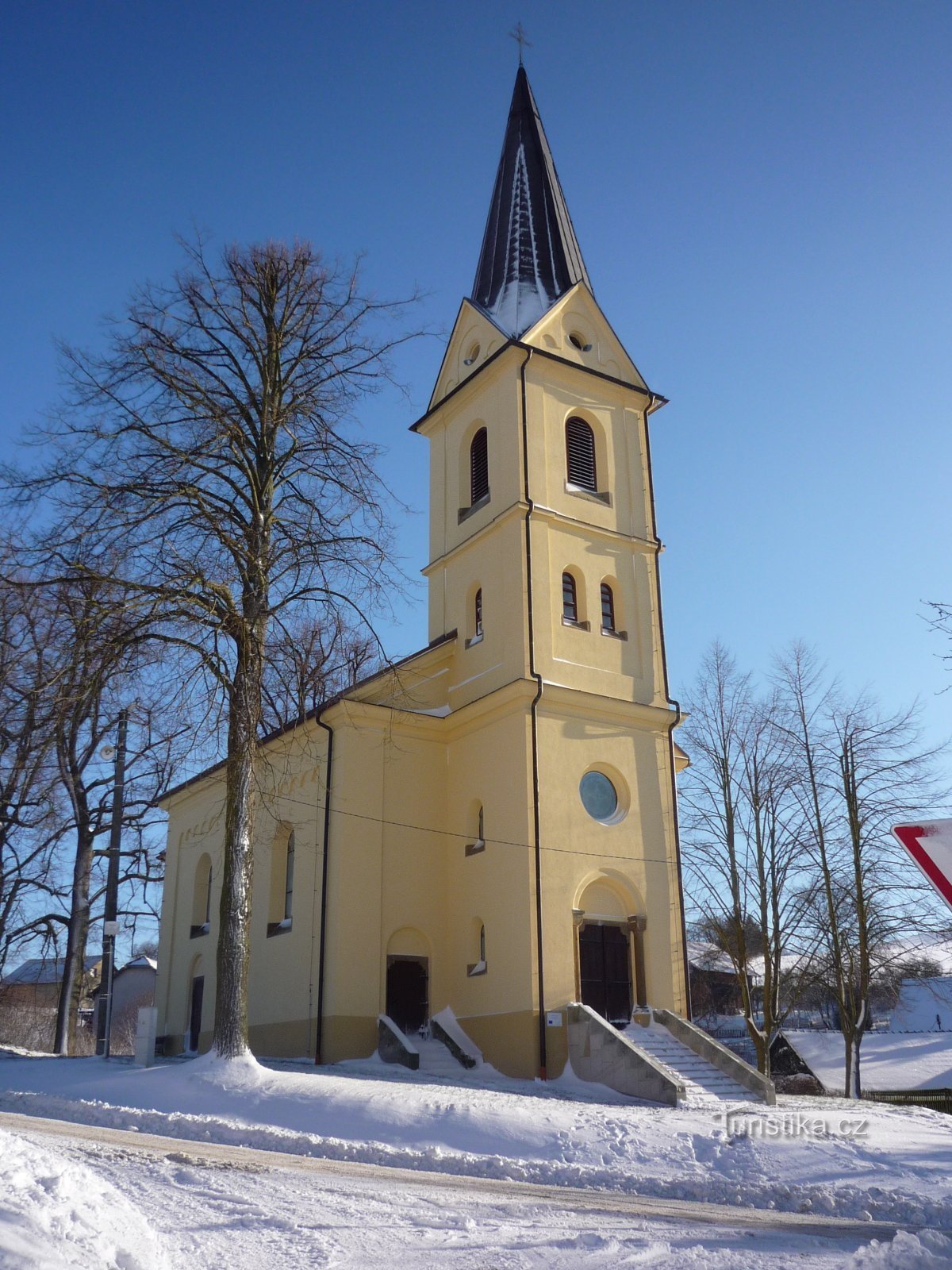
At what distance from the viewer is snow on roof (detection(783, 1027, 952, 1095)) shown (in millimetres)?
33594

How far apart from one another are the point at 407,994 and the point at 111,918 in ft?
21.5

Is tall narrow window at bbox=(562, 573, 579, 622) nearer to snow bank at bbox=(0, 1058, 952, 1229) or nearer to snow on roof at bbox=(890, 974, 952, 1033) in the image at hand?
snow bank at bbox=(0, 1058, 952, 1229)

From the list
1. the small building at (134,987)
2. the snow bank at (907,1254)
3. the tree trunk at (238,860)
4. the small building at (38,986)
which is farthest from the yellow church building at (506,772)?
the small building at (134,987)

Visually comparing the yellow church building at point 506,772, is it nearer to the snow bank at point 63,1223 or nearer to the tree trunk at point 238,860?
the tree trunk at point 238,860

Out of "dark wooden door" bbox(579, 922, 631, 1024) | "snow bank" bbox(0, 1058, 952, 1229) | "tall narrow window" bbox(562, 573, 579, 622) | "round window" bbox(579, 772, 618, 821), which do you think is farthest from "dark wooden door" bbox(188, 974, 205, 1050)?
"tall narrow window" bbox(562, 573, 579, 622)

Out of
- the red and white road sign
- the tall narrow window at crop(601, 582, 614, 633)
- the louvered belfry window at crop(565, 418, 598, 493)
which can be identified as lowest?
the red and white road sign

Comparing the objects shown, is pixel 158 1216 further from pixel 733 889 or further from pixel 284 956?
pixel 733 889

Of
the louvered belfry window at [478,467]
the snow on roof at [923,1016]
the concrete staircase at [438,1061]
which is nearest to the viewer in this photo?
the concrete staircase at [438,1061]

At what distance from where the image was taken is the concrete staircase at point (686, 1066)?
60.8ft

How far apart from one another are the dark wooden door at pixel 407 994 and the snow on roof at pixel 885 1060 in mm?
14234

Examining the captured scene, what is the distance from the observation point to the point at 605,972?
2241cm

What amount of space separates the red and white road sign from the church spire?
24.3 metres

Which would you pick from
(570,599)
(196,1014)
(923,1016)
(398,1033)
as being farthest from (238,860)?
(923,1016)

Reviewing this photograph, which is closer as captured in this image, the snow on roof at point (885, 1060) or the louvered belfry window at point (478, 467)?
the louvered belfry window at point (478, 467)
